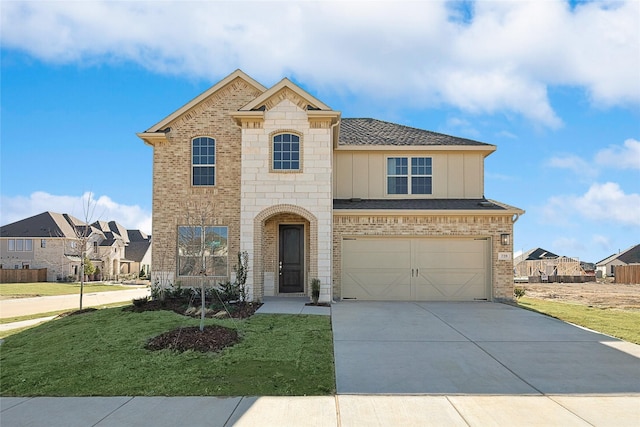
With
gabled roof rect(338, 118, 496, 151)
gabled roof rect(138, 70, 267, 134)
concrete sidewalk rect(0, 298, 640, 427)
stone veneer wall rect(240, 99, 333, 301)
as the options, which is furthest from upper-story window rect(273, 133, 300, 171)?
concrete sidewalk rect(0, 298, 640, 427)

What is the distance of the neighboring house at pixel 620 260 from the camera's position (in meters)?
56.3

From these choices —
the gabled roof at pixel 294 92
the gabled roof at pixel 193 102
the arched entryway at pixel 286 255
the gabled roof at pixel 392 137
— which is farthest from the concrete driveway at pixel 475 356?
the gabled roof at pixel 193 102

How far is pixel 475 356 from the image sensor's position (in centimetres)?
880

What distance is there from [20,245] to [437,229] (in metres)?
47.5

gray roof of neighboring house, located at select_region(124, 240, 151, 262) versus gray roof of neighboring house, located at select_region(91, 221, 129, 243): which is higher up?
gray roof of neighboring house, located at select_region(91, 221, 129, 243)

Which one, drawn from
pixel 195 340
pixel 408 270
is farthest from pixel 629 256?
pixel 195 340

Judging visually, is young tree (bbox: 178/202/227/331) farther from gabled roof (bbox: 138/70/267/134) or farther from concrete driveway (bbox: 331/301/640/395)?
concrete driveway (bbox: 331/301/640/395)

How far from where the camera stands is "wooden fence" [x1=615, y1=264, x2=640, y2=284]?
4081cm

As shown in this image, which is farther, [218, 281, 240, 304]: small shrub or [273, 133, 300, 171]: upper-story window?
[273, 133, 300, 171]: upper-story window

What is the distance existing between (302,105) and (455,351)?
32.8ft

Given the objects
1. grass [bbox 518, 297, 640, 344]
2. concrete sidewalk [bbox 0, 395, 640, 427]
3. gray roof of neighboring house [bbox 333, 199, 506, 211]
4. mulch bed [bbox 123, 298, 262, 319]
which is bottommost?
grass [bbox 518, 297, 640, 344]

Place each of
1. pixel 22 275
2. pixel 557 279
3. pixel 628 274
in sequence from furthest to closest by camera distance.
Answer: pixel 22 275 < pixel 557 279 < pixel 628 274

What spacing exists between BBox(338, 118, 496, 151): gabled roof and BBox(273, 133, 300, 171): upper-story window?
2.61 m

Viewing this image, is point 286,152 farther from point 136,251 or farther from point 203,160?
point 136,251
